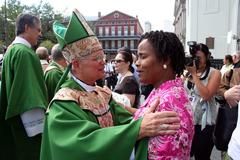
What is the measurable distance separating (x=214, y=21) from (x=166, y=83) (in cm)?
2658

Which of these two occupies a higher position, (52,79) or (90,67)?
(90,67)

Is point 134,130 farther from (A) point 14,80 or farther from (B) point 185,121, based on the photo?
(A) point 14,80

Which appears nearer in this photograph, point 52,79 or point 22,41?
point 22,41

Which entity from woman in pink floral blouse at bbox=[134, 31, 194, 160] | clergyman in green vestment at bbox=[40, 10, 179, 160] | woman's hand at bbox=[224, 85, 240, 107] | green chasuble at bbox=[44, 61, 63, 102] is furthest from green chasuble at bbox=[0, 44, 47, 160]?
woman's hand at bbox=[224, 85, 240, 107]

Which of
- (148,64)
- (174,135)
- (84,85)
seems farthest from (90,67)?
(174,135)

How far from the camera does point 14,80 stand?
3684mm

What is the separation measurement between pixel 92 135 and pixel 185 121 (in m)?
0.50

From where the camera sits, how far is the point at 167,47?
2139 mm

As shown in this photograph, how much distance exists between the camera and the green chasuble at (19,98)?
364 centimetres

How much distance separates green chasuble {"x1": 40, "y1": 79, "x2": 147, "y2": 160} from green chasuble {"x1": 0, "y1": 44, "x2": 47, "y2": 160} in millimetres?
1545

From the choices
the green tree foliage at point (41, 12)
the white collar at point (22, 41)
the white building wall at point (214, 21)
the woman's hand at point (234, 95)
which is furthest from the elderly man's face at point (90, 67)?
the green tree foliage at point (41, 12)

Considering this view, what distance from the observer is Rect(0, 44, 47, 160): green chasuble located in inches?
143

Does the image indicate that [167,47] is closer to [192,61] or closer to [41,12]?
[192,61]

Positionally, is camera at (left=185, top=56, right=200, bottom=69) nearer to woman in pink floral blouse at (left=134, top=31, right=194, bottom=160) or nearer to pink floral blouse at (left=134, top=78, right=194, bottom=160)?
woman in pink floral blouse at (left=134, top=31, right=194, bottom=160)
